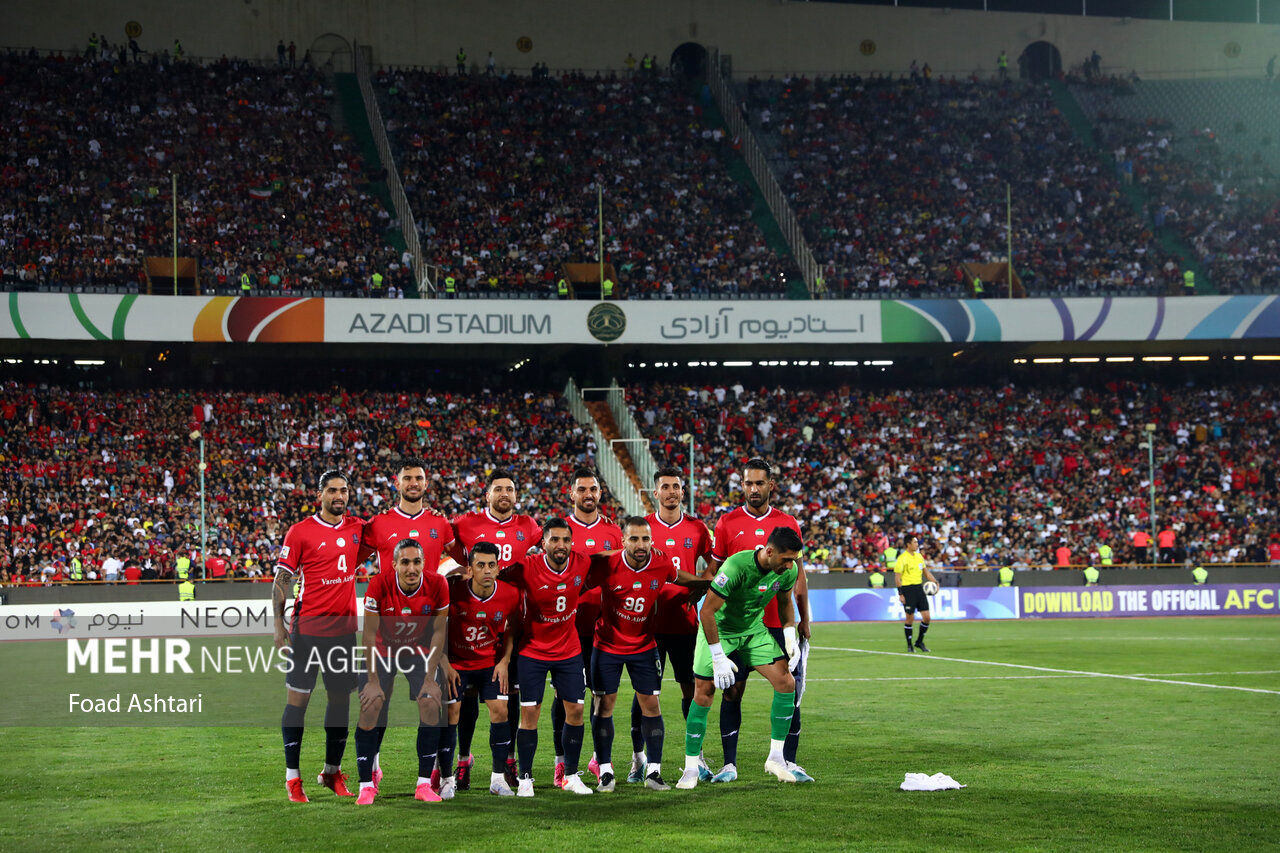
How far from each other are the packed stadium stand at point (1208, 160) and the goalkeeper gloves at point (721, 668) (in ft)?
Answer: 133

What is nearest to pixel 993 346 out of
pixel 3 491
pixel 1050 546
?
pixel 1050 546

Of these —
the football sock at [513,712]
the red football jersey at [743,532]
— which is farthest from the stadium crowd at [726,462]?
the red football jersey at [743,532]

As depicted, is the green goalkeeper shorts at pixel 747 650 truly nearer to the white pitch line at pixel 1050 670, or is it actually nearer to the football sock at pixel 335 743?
the football sock at pixel 335 743

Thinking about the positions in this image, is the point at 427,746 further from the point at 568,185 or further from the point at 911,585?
the point at 568,185

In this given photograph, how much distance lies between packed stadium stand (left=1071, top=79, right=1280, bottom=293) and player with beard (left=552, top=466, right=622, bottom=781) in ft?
132

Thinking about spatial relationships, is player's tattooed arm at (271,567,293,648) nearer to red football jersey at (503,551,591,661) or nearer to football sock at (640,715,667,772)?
red football jersey at (503,551,591,661)

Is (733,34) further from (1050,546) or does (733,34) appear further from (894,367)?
(1050,546)

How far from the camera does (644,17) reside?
5581cm

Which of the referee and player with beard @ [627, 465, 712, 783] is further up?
player with beard @ [627, 465, 712, 783]

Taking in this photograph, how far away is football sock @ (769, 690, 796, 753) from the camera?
10.8m

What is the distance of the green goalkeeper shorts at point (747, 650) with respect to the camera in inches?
428

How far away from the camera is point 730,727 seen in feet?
36.4

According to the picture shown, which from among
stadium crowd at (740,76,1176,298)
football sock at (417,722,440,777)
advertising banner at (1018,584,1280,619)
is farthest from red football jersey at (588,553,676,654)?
stadium crowd at (740,76,1176,298)

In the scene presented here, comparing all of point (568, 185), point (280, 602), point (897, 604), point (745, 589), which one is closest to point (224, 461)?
point (568, 185)
